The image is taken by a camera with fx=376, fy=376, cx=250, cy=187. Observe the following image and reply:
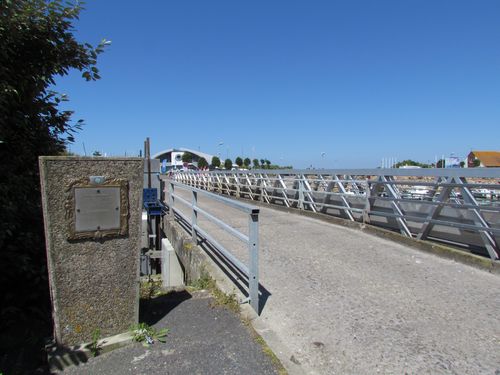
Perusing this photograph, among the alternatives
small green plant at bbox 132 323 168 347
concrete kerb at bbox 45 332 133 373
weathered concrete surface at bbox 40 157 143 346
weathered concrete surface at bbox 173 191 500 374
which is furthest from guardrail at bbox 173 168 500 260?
concrete kerb at bbox 45 332 133 373

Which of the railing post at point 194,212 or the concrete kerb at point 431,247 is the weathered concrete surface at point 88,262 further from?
the concrete kerb at point 431,247

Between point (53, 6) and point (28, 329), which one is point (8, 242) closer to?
point (28, 329)

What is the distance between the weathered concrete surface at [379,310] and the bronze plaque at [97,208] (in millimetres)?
1690

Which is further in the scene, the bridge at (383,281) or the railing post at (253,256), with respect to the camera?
the railing post at (253,256)

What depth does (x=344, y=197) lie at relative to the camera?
9680 millimetres

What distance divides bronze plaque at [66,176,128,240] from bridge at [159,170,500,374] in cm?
129

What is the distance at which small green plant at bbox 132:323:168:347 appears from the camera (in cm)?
332

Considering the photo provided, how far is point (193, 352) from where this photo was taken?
3.12 metres

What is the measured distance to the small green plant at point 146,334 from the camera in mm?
3324

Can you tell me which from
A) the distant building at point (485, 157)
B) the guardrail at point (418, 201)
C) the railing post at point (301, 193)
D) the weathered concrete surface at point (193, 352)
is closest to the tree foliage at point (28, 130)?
the weathered concrete surface at point (193, 352)

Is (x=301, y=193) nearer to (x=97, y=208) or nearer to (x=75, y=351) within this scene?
(x=97, y=208)

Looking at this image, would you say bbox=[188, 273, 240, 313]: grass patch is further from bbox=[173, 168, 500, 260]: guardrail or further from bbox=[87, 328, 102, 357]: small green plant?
bbox=[173, 168, 500, 260]: guardrail

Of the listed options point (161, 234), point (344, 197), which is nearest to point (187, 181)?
point (161, 234)

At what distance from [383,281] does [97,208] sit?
368cm
